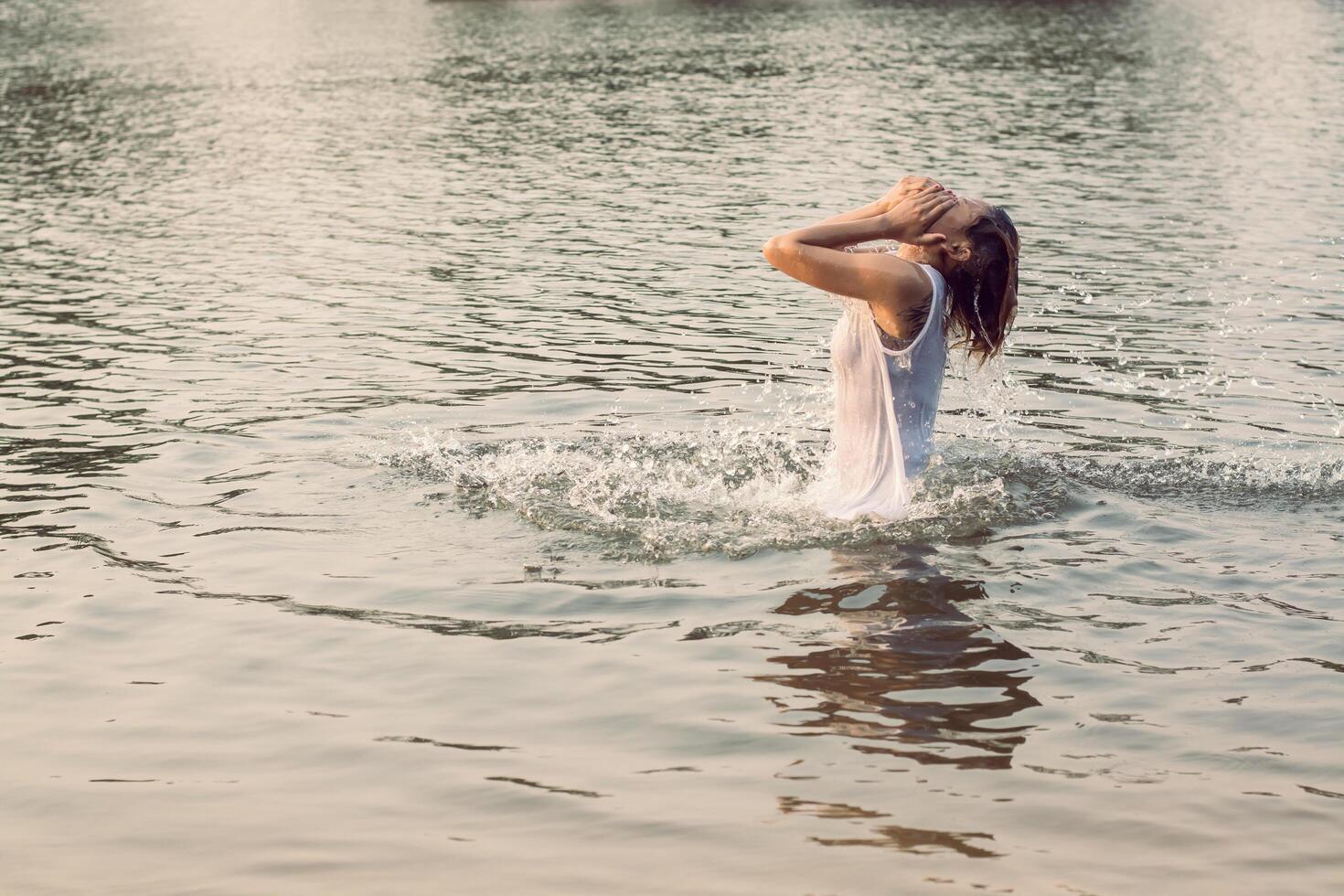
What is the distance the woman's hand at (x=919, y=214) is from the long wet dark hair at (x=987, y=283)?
183mm

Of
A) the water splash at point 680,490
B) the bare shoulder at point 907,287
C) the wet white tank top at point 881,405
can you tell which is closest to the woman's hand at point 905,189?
the bare shoulder at point 907,287

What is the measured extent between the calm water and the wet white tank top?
40cm

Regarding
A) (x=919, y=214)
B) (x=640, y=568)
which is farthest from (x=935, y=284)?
(x=640, y=568)

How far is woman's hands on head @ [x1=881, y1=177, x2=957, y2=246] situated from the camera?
7762 mm

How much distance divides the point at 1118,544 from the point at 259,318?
476 inches

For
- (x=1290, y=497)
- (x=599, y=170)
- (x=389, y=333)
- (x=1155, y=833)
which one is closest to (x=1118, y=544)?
(x=1290, y=497)

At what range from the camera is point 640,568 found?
370 inches

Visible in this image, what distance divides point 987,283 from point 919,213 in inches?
20.5

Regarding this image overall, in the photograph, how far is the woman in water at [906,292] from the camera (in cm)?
775

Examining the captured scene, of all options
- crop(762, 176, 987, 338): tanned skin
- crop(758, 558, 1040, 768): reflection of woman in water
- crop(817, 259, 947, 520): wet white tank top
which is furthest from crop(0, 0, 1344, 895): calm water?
crop(762, 176, 987, 338): tanned skin

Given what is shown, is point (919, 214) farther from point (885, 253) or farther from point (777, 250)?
point (777, 250)

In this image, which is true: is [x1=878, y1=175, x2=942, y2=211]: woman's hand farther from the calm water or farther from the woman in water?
the calm water

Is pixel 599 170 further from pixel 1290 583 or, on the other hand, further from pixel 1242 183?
Answer: pixel 1290 583

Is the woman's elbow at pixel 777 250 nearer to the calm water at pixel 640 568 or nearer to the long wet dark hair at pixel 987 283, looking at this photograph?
the long wet dark hair at pixel 987 283
